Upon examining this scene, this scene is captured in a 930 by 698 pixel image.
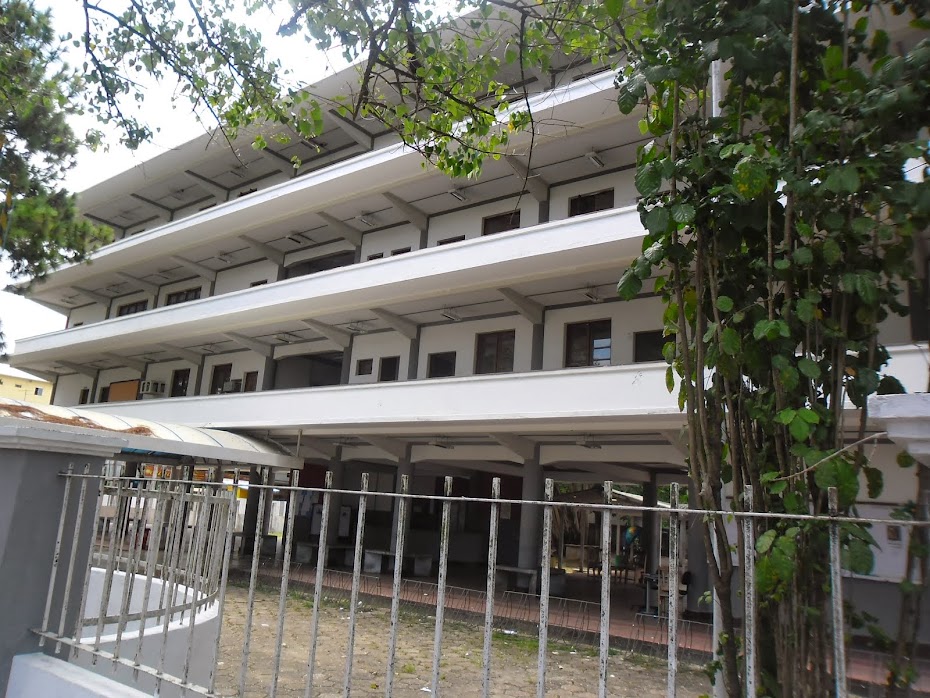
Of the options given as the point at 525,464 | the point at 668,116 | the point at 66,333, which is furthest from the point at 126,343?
the point at 668,116

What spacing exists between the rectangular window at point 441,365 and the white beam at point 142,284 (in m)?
14.2

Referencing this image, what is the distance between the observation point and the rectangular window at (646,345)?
14914mm

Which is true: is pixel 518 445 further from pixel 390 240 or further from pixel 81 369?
pixel 81 369

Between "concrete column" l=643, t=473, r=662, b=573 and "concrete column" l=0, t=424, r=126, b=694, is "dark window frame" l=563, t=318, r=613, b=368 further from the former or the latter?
"concrete column" l=0, t=424, r=126, b=694

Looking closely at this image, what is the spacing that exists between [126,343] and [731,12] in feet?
82.5

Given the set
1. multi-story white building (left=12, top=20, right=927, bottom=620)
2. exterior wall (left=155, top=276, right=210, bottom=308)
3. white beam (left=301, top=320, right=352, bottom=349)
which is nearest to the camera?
multi-story white building (left=12, top=20, right=927, bottom=620)

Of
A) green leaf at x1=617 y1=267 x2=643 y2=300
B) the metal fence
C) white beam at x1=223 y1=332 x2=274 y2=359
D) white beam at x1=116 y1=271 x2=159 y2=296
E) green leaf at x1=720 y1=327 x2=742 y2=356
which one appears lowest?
the metal fence

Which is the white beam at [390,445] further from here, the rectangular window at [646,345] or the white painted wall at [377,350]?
the rectangular window at [646,345]

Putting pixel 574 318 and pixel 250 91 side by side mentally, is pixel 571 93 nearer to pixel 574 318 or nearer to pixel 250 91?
pixel 574 318

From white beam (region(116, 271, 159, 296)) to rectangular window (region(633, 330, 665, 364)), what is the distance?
19977mm

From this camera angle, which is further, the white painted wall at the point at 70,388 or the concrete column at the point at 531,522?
the white painted wall at the point at 70,388

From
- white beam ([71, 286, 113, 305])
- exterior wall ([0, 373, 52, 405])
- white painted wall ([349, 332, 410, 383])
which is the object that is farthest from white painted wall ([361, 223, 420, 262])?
exterior wall ([0, 373, 52, 405])

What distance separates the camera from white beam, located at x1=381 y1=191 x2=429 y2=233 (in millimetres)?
18344

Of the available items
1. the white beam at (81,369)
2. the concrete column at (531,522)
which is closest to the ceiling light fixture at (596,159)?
the concrete column at (531,522)
